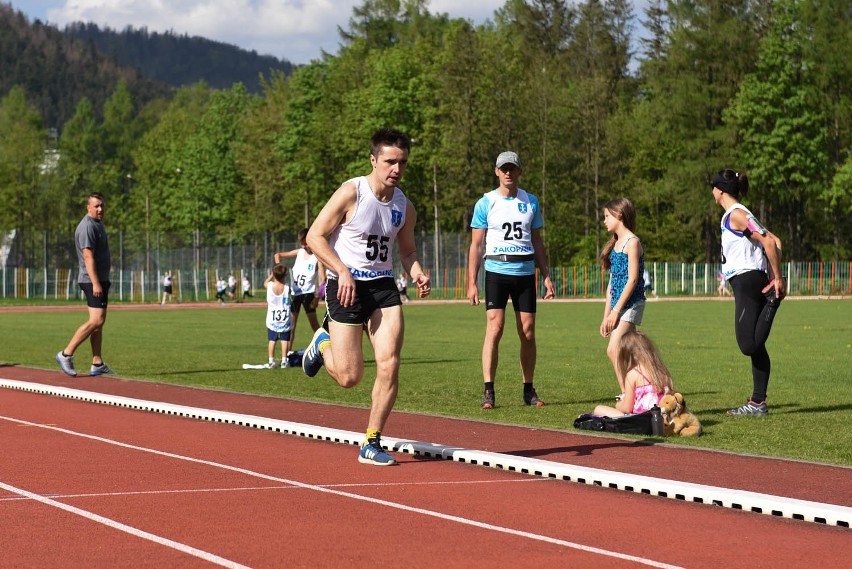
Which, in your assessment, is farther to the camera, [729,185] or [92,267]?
[92,267]

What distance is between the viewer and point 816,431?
10672 millimetres

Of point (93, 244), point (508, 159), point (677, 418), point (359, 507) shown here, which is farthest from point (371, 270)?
point (93, 244)

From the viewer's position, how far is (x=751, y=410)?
1177 cm

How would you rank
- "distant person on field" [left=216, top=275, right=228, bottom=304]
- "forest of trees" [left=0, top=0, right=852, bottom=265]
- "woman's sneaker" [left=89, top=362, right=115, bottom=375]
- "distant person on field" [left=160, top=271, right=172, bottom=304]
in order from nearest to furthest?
"woman's sneaker" [left=89, top=362, right=115, bottom=375] → "distant person on field" [left=160, top=271, right=172, bottom=304] → "distant person on field" [left=216, top=275, right=228, bottom=304] → "forest of trees" [left=0, top=0, right=852, bottom=265]

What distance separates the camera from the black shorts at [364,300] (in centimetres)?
865

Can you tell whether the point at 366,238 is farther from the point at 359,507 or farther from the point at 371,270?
the point at 359,507

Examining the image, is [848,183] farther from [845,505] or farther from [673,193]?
[845,505]

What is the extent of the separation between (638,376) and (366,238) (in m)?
3.29

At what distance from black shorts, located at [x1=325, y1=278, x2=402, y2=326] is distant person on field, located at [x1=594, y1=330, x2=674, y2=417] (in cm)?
287

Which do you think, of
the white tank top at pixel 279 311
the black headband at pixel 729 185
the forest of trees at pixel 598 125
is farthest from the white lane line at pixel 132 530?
the forest of trees at pixel 598 125

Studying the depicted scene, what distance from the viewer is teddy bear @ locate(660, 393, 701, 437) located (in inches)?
405

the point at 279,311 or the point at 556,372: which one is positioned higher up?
the point at 279,311

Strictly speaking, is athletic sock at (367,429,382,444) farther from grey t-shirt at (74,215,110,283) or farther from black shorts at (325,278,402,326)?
grey t-shirt at (74,215,110,283)

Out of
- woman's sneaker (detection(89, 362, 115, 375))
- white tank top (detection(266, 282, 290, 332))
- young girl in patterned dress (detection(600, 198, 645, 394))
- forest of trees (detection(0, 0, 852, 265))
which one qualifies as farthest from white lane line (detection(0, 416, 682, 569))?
forest of trees (detection(0, 0, 852, 265))
